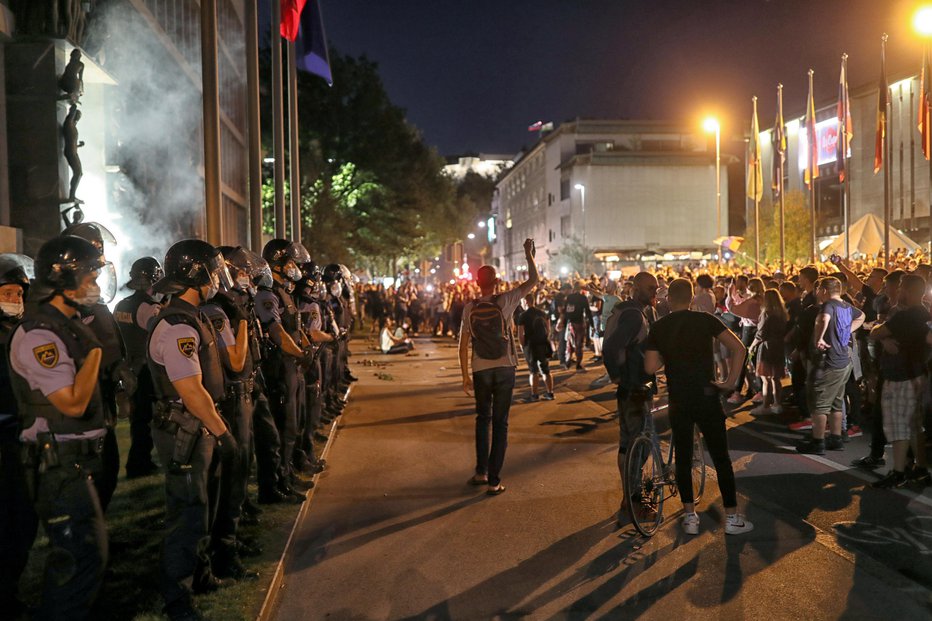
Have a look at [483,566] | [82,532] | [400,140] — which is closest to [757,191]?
[400,140]

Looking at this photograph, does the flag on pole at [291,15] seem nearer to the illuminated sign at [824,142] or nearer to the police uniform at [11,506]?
the police uniform at [11,506]

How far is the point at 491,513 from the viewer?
22.0ft

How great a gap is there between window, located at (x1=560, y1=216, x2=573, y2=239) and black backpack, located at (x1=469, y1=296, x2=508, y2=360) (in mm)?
58848

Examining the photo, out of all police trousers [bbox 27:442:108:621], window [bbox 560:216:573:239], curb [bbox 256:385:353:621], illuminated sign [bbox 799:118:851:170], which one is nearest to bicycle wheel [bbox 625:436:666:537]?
curb [bbox 256:385:353:621]

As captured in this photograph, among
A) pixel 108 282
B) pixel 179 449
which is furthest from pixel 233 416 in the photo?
pixel 108 282

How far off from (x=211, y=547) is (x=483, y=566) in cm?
185

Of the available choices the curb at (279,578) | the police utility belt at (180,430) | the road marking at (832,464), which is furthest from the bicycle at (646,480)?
the police utility belt at (180,430)

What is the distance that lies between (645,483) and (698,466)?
83 cm

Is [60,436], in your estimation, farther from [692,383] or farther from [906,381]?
[906,381]

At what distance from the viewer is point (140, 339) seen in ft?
23.9

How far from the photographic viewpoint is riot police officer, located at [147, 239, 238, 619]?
4.29m

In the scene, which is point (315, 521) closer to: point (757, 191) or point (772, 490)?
point (772, 490)

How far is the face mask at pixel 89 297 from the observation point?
156 inches

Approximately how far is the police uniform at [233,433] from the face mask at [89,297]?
0.93m
